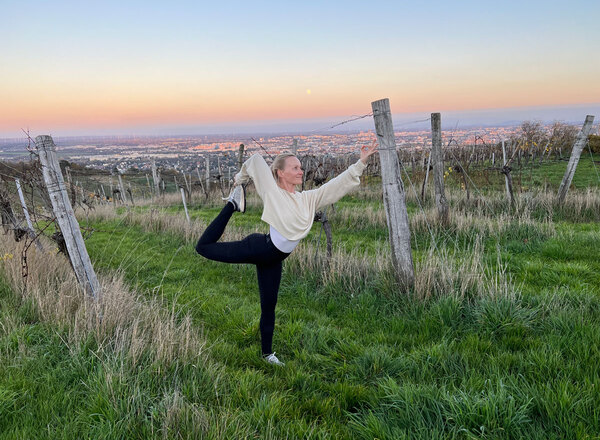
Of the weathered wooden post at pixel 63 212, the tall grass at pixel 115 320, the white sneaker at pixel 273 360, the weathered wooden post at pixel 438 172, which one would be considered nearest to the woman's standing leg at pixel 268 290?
the white sneaker at pixel 273 360

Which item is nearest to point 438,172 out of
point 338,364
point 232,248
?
point 338,364

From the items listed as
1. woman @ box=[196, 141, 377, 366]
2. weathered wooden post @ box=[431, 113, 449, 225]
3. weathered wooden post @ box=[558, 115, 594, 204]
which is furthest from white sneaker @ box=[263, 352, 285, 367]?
weathered wooden post @ box=[558, 115, 594, 204]

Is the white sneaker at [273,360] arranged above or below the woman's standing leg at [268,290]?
below

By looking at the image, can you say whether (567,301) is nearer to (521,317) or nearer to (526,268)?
Answer: (521,317)

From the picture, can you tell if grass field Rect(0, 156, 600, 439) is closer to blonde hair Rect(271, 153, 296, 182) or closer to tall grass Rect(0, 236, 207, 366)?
tall grass Rect(0, 236, 207, 366)

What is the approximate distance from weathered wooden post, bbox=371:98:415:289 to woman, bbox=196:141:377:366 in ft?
3.83

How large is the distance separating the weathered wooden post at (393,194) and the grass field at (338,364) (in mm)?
169

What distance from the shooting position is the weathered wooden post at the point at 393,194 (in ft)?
13.1

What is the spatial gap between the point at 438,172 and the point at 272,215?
19.1ft

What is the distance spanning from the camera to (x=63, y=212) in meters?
3.87

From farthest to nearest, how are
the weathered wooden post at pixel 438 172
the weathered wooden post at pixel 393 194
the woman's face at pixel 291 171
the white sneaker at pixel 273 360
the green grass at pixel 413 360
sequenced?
the weathered wooden post at pixel 438 172 → the weathered wooden post at pixel 393 194 → the white sneaker at pixel 273 360 → the woman's face at pixel 291 171 → the green grass at pixel 413 360

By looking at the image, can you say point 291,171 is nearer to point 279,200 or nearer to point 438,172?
point 279,200

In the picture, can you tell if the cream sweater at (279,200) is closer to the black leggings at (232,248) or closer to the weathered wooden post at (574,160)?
the black leggings at (232,248)

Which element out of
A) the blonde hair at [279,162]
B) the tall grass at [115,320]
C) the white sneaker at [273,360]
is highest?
the blonde hair at [279,162]
